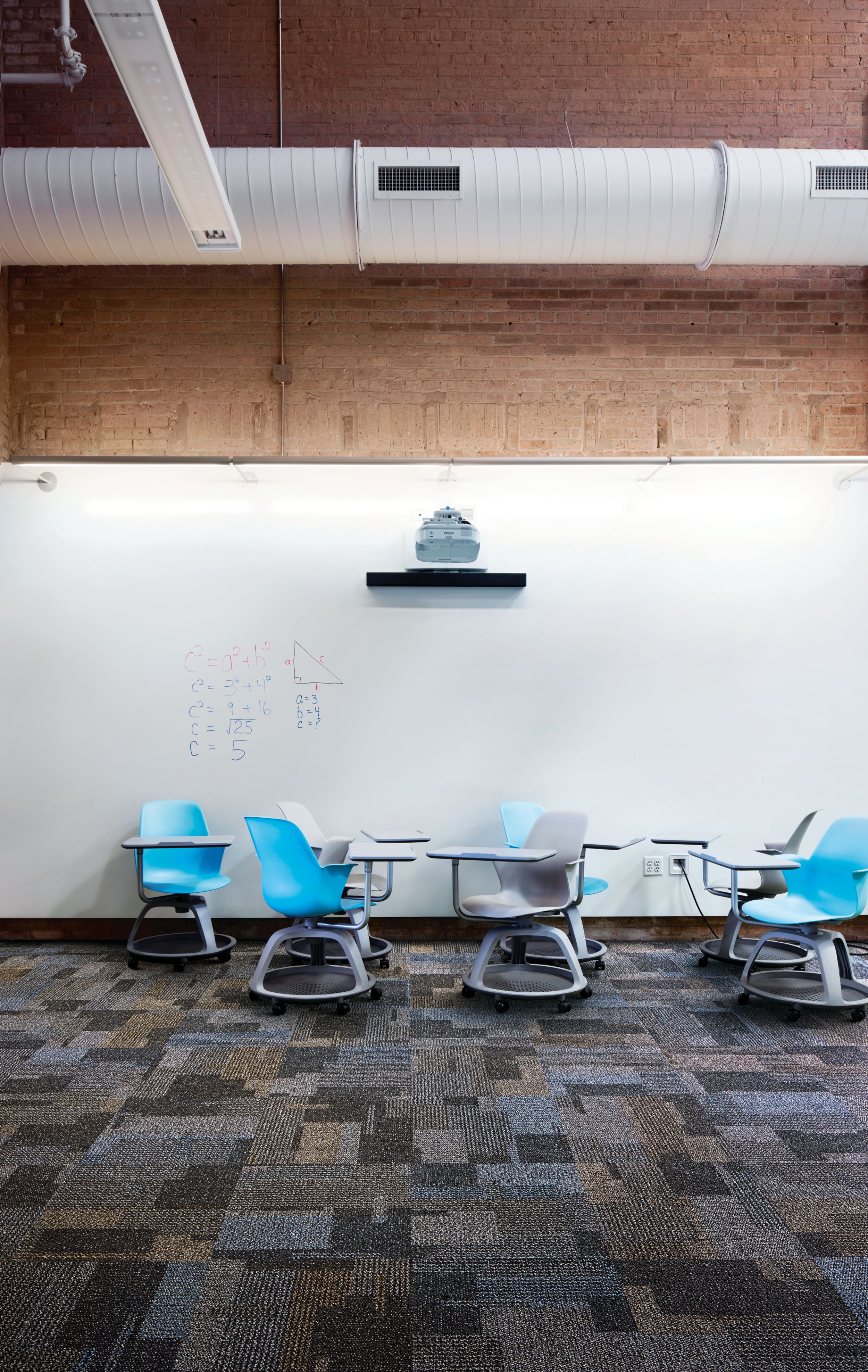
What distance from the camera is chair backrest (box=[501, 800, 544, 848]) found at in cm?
503

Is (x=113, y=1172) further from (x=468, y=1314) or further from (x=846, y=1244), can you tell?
(x=846, y=1244)

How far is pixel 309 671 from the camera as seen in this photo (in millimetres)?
5297

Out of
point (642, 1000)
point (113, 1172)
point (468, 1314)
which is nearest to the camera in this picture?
point (468, 1314)

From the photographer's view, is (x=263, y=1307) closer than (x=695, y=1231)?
Yes

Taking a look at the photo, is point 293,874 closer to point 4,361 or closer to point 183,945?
point 183,945

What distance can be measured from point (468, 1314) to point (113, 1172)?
1.28 m

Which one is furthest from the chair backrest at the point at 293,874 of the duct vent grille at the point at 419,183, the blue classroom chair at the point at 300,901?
the duct vent grille at the point at 419,183

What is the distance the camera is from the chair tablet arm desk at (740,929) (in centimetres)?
415

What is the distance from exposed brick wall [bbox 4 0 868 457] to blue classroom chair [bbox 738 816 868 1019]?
8.86ft

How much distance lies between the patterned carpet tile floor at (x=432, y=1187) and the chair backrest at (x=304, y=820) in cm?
92

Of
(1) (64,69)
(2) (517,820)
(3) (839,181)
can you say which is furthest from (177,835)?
(3) (839,181)

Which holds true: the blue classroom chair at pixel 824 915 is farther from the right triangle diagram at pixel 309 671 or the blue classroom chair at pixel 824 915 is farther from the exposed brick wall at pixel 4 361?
the exposed brick wall at pixel 4 361

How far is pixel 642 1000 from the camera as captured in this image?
165 inches

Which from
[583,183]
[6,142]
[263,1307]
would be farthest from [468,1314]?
[6,142]
